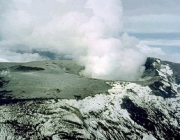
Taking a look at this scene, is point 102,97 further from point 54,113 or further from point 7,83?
point 7,83

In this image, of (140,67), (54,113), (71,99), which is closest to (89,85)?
(71,99)

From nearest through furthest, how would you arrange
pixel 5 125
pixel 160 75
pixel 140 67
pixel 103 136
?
pixel 5 125, pixel 103 136, pixel 160 75, pixel 140 67

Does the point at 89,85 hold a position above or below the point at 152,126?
above

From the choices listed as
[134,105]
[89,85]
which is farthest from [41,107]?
[134,105]

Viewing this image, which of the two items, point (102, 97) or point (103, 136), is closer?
point (103, 136)

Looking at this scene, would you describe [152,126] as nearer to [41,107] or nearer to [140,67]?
[41,107]

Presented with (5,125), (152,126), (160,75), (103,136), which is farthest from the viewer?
(160,75)
